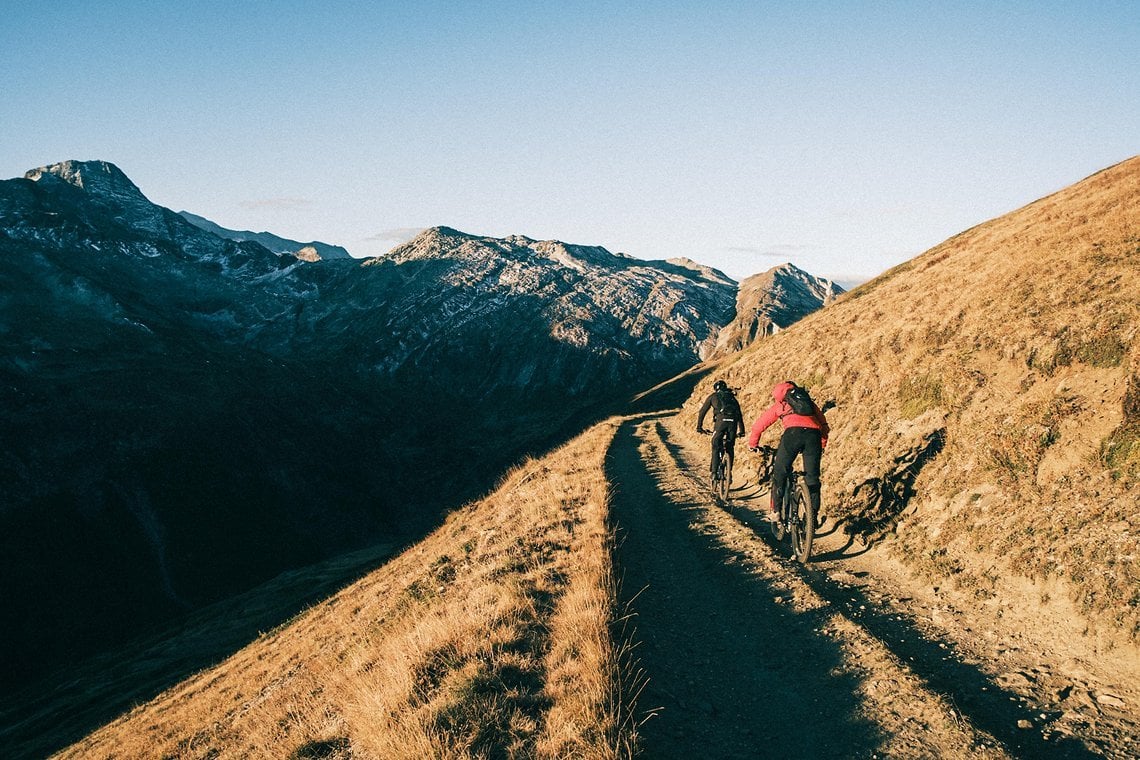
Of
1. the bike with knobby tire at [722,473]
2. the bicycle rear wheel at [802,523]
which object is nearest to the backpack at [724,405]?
the bike with knobby tire at [722,473]

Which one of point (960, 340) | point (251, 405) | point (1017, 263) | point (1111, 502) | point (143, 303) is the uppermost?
point (143, 303)

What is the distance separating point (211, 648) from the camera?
39781 mm

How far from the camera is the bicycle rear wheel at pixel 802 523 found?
9.42 m

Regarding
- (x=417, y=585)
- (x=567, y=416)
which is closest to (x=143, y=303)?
(x=567, y=416)

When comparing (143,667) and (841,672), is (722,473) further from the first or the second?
(143,667)

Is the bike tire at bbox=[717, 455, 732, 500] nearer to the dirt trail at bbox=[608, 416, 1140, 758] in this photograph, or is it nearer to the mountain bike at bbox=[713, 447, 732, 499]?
the mountain bike at bbox=[713, 447, 732, 499]

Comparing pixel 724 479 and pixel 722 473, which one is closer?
pixel 724 479

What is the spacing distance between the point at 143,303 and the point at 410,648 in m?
209

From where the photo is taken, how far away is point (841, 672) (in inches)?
239

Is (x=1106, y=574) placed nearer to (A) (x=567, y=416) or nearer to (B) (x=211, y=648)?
(B) (x=211, y=648)

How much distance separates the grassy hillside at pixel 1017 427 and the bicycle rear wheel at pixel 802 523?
161 cm

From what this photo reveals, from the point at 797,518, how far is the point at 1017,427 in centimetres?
442

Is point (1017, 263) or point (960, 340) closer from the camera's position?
point (960, 340)

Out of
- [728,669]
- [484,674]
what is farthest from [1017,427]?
[484,674]
